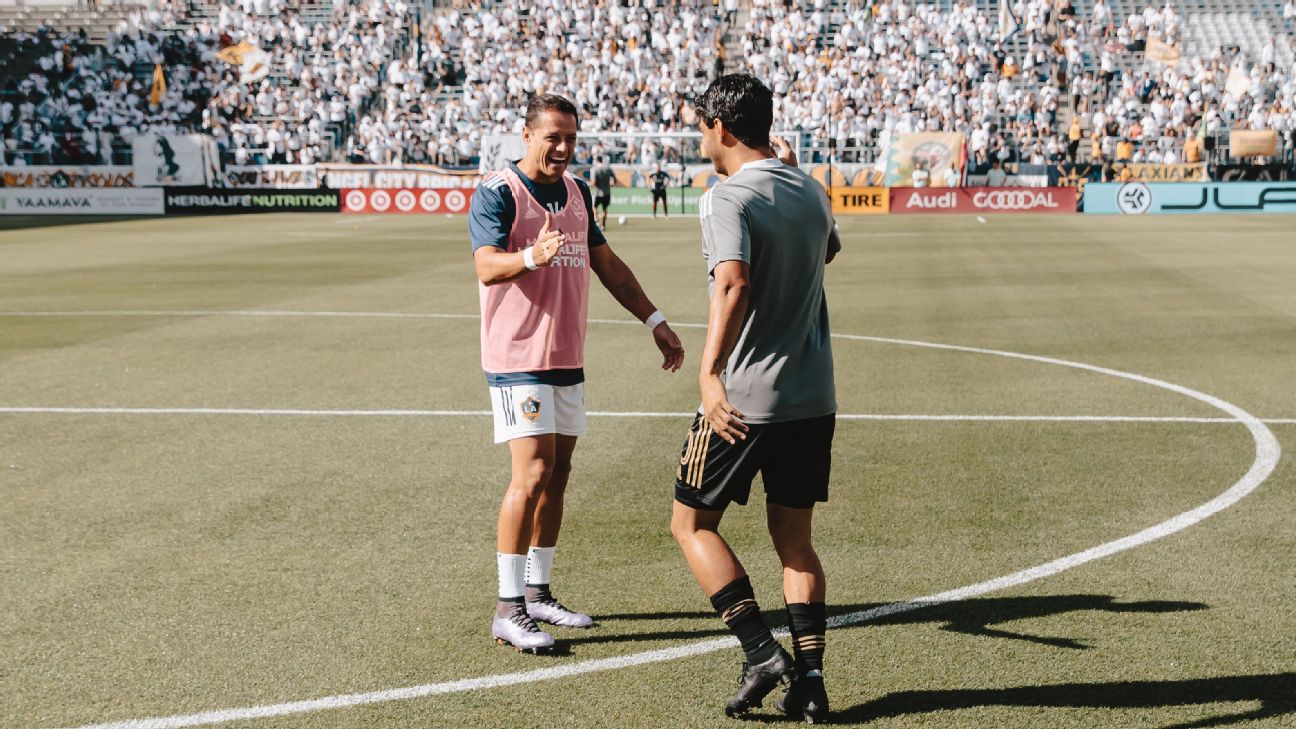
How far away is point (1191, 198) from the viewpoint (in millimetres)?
42375

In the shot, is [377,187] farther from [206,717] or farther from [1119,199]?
[206,717]

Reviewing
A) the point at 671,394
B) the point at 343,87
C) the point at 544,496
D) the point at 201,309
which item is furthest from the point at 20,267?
the point at 343,87

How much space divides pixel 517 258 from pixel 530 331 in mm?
398

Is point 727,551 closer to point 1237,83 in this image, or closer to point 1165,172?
point 1165,172

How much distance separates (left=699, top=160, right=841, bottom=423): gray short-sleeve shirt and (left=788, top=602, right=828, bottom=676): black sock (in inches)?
26.6

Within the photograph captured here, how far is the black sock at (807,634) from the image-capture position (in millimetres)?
4762

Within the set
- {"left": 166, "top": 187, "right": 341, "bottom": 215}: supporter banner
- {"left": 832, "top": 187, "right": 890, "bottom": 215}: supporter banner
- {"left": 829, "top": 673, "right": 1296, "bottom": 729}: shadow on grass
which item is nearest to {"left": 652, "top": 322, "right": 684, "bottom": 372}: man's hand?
{"left": 829, "top": 673, "right": 1296, "bottom": 729}: shadow on grass

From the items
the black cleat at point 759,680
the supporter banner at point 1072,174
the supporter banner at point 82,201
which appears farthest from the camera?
the supporter banner at point 82,201

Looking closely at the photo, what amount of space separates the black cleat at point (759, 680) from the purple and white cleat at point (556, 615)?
109 centimetres

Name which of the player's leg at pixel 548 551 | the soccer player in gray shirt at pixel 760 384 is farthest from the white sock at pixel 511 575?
the soccer player in gray shirt at pixel 760 384

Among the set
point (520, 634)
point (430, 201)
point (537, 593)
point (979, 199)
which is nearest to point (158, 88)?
point (430, 201)

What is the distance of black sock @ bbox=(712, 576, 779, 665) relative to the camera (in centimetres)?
472

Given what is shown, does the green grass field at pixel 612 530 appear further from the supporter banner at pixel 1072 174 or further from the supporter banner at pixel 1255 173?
the supporter banner at pixel 1255 173

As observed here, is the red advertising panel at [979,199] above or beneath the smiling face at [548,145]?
beneath
